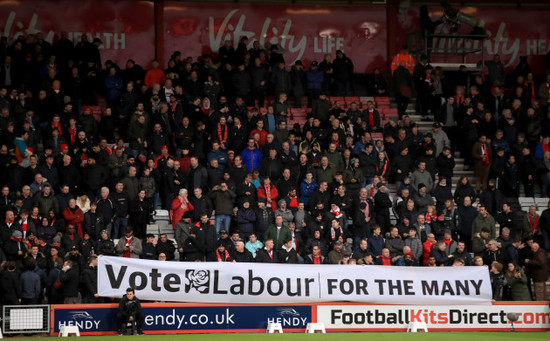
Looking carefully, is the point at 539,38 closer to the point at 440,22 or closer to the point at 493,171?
the point at 440,22

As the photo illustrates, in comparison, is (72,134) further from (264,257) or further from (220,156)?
(264,257)

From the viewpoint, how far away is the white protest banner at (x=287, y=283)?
2283 centimetres

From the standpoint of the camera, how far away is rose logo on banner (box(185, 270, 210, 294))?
23.0 m

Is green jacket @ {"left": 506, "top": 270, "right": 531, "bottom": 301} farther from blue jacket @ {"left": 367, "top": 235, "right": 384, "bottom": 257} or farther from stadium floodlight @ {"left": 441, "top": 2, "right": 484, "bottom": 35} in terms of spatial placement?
stadium floodlight @ {"left": 441, "top": 2, "right": 484, "bottom": 35}

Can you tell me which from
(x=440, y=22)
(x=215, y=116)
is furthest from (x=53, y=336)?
(x=440, y=22)

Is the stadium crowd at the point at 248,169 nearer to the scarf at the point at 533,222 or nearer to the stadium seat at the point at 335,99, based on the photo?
the scarf at the point at 533,222

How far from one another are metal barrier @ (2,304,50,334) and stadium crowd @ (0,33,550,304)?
620 millimetres

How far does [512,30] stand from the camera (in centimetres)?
3691

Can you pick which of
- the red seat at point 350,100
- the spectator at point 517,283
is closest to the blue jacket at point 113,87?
the red seat at point 350,100

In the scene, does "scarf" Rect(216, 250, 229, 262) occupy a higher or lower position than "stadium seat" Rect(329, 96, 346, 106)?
lower

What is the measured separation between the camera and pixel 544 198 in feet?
98.2

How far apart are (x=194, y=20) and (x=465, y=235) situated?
12.6 meters

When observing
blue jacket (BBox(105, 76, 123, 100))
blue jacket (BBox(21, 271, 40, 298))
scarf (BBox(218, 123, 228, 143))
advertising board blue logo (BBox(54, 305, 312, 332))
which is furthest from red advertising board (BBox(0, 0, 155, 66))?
advertising board blue logo (BBox(54, 305, 312, 332))

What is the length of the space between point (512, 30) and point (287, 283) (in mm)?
17532
